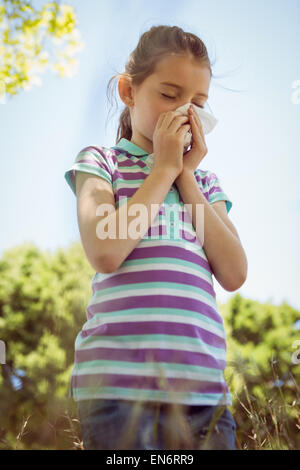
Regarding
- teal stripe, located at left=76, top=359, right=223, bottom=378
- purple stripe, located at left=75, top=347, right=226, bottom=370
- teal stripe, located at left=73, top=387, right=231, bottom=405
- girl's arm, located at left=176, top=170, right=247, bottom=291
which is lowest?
teal stripe, located at left=73, top=387, right=231, bottom=405

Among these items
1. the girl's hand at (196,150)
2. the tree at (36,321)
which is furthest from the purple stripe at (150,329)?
the tree at (36,321)

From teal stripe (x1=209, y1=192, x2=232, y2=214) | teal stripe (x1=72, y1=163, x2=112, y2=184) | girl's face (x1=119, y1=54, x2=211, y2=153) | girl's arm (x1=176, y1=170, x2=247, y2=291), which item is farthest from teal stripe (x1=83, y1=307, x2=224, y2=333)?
girl's face (x1=119, y1=54, x2=211, y2=153)

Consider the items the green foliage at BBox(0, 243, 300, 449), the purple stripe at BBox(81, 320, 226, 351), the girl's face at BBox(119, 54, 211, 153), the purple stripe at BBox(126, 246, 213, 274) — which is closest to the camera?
the purple stripe at BBox(81, 320, 226, 351)

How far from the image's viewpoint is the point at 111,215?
1102mm

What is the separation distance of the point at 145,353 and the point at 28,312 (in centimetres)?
640

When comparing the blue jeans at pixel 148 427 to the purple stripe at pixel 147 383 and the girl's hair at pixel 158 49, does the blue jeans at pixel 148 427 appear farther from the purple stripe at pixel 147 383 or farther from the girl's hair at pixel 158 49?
the girl's hair at pixel 158 49

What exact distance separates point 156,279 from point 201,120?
64 cm

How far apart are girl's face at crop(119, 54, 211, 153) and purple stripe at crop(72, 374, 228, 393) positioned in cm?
78

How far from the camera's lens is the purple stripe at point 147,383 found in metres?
0.97

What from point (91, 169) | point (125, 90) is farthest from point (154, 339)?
point (125, 90)

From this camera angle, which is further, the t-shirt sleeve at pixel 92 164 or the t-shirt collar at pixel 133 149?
the t-shirt collar at pixel 133 149

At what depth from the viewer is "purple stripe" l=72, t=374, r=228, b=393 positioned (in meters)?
0.97

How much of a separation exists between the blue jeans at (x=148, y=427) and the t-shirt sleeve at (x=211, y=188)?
2.40ft

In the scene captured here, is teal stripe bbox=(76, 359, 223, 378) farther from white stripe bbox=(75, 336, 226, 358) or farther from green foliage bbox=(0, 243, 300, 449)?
green foliage bbox=(0, 243, 300, 449)
